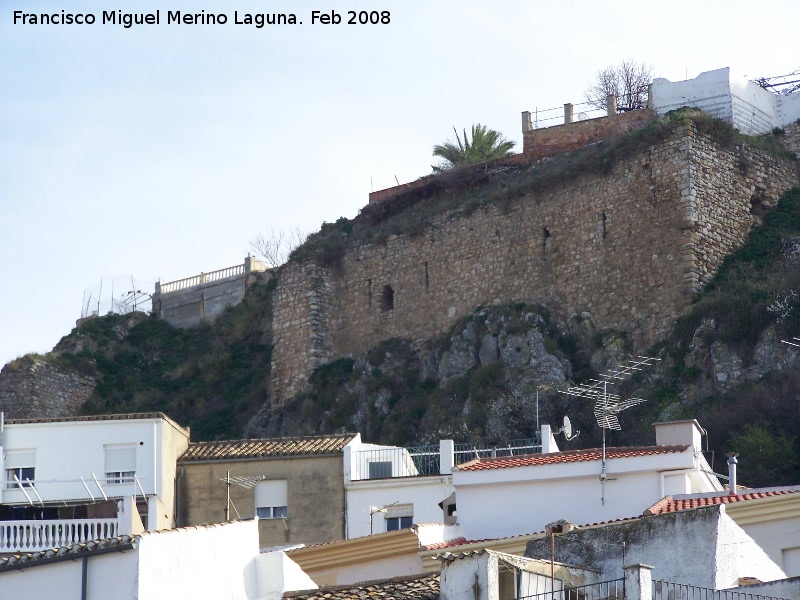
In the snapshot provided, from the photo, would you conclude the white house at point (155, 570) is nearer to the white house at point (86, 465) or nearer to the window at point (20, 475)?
the white house at point (86, 465)

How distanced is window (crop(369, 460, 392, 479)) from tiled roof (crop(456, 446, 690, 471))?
496cm

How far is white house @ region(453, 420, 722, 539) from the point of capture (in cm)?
2328

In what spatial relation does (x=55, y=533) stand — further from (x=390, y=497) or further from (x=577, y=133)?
(x=577, y=133)

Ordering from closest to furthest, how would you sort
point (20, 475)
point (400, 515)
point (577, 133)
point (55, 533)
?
point (55, 533) < point (400, 515) < point (20, 475) < point (577, 133)

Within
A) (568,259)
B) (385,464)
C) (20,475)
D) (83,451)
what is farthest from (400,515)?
(568,259)

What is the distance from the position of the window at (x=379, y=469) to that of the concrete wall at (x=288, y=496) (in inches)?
23.3

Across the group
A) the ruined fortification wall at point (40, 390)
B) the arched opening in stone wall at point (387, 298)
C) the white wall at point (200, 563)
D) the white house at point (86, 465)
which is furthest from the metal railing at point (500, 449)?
the ruined fortification wall at point (40, 390)

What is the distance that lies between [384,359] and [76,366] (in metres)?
12.2

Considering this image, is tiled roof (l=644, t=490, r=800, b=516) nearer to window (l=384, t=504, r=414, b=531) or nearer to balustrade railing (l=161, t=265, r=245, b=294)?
window (l=384, t=504, r=414, b=531)

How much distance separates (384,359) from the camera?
41562 millimetres

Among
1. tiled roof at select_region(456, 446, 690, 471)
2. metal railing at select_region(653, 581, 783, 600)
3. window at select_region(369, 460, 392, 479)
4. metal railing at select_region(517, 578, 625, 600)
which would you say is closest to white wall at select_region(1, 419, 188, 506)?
window at select_region(369, 460, 392, 479)

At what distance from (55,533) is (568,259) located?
17.8 m

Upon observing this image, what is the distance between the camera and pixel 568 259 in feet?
128

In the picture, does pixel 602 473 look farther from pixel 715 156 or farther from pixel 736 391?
pixel 715 156
